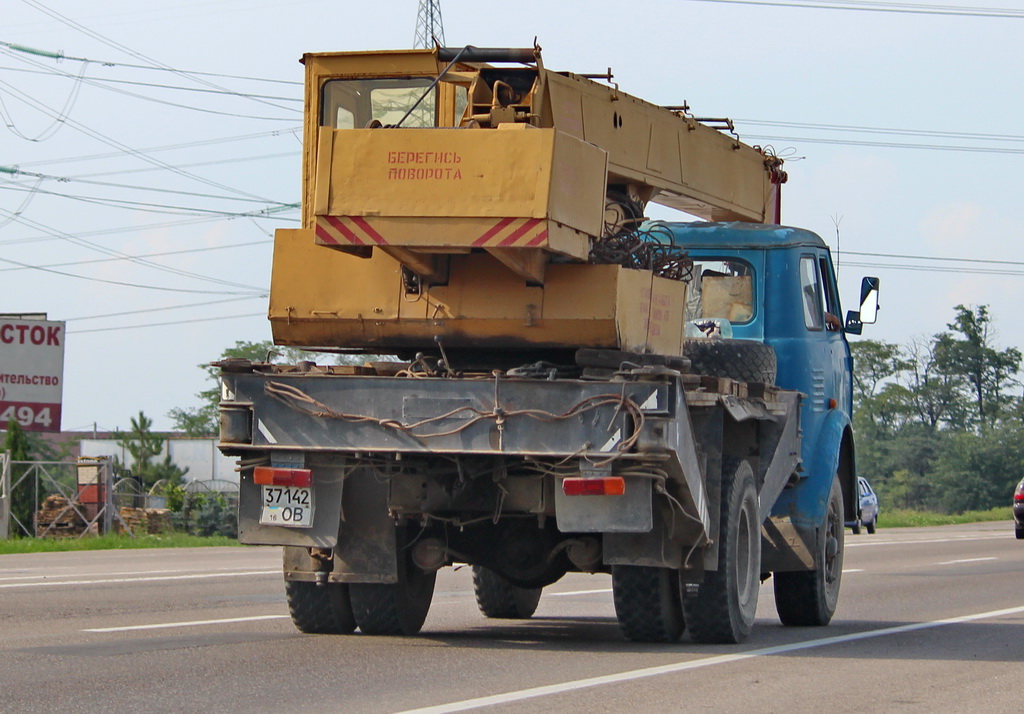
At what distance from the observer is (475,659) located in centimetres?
897

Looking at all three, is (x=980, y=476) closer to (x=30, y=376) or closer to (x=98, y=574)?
(x=30, y=376)

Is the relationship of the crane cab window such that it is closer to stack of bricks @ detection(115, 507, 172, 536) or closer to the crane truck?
the crane truck

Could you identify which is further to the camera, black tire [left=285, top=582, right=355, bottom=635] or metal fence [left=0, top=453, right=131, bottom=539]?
metal fence [left=0, top=453, right=131, bottom=539]

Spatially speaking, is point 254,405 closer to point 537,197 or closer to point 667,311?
point 537,197

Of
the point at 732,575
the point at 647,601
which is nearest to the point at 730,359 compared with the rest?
the point at 732,575

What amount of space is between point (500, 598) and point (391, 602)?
7.95 feet

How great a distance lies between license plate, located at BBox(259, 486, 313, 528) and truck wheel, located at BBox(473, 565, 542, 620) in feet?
11.0

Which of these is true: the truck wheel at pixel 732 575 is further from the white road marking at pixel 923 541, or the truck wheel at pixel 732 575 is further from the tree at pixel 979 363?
the tree at pixel 979 363

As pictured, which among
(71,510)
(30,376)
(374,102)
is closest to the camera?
(374,102)

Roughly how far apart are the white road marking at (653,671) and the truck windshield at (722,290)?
104 inches

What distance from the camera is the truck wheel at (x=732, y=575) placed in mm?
9719

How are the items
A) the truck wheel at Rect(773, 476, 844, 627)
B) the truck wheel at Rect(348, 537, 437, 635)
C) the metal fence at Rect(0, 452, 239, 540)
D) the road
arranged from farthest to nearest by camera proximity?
the metal fence at Rect(0, 452, 239, 540) < the truck wheel at Rect(773, 476, 844, 627) < the truck wheel at Rect(348, 537, 437, 635) < the road

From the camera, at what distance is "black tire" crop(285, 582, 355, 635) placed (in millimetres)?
10055

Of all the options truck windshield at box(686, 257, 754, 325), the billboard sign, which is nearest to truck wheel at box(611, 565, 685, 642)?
truck windshield at box(686, 257, 754, 325)
